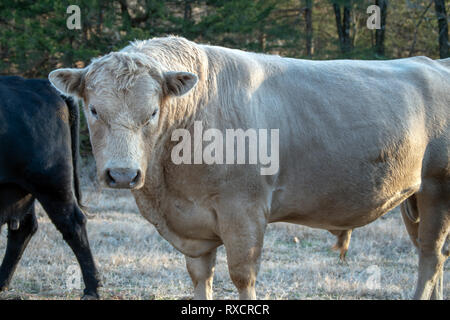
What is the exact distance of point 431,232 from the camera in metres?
4.16

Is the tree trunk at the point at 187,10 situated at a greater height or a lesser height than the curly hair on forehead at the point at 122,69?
greater

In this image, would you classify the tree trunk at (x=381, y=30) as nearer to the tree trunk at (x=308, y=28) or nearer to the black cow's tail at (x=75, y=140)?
the tree trunk at (x=308, y=28)

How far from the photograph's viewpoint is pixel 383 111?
3768mm

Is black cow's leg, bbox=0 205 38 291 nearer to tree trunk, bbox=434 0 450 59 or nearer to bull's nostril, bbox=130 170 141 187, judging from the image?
bull's nostril, bbox=130 170 141 187

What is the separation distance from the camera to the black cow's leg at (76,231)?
187 inches

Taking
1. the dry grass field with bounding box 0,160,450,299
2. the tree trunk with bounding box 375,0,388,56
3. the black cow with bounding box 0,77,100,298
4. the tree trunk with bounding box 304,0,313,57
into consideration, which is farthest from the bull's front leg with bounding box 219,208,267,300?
the tree trunk with bounding box 375,0,388,56

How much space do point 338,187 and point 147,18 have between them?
1062 cm

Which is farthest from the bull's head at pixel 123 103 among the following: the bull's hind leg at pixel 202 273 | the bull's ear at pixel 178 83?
the bull's hind leg at pixel 202 273

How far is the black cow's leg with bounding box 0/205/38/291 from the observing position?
5047 mm

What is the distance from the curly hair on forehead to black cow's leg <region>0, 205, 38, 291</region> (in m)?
2.48

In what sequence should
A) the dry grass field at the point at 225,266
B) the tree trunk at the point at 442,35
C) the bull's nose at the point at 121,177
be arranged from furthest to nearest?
1. the tree trunk at the point at 442,35
2. the dry grass field at the point at 225,266
3. the bull's nose at the point at 121,177

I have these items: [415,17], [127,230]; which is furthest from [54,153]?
[415,17]

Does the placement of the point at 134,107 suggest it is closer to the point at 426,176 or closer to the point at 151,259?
the point at 426,176
